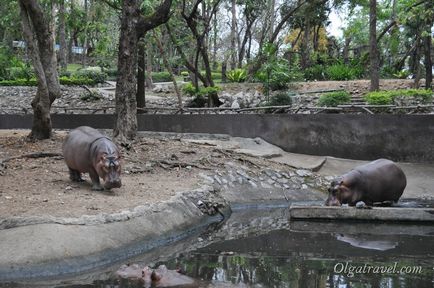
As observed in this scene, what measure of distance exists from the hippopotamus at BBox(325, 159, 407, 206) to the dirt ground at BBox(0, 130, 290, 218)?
273cm

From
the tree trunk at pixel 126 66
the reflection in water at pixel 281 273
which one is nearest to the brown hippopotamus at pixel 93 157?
the reflection in water at pixel 281 273

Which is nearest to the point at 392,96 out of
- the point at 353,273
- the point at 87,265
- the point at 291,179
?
the point at 291,179

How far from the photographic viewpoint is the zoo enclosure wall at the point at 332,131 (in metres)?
14.2

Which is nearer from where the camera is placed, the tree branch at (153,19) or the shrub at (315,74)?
the tree branch at (153,19)

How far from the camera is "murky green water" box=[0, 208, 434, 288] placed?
250 inches

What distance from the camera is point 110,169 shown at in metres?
8.89

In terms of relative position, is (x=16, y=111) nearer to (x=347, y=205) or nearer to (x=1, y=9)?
(x=1, y=9)

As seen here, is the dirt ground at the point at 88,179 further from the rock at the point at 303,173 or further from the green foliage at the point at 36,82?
the green foliage at the point at 36,82

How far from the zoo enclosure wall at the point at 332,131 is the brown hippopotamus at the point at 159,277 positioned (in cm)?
931

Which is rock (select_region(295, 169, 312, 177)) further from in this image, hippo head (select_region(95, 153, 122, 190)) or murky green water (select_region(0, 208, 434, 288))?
hippo head (select_region(95, 153, 122, 190))

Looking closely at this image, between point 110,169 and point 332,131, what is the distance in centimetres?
764

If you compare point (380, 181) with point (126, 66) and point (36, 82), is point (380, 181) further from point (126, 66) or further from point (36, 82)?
point (36, 82)

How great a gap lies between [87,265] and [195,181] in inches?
182

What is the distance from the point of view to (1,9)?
16406 mm
